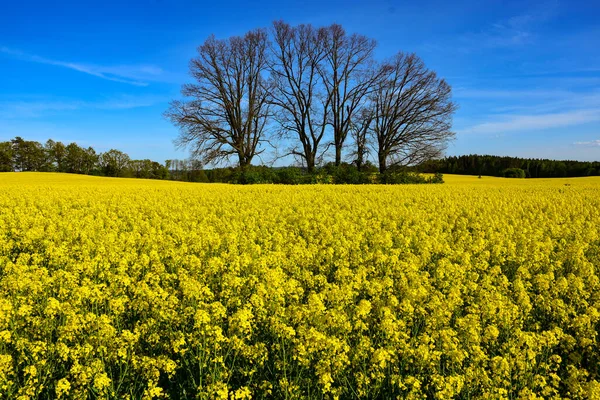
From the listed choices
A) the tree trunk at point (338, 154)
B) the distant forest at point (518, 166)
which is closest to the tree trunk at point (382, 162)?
the tree trunk at point (338, 154)

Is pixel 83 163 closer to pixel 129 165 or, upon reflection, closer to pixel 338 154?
pixel 129 165

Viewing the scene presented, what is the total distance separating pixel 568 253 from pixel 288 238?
19.0 feet

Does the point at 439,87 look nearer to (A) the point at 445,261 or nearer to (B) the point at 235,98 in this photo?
(B) the point at 235,98

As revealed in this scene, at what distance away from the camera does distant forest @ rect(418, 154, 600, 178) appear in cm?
6539

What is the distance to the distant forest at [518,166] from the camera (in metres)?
65.4

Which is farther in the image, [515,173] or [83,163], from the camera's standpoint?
[83,163]

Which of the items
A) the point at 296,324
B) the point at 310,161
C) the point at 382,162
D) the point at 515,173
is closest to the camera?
the point at 296,324

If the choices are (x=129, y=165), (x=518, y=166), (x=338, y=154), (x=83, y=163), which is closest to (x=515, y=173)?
(x=518, y=166)

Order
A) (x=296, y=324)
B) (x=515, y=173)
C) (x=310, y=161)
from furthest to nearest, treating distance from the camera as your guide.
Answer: (x=515, y=173), (x=310, y=161), (x=296, y=324)

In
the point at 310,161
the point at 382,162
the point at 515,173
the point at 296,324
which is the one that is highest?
the point at 310,161

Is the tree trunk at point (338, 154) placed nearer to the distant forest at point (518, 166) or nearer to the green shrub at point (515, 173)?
the distant forest at point (518, 166)

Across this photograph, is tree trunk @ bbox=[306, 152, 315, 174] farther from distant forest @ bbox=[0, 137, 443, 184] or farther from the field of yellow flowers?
the field of yellow flowers

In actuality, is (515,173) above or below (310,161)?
below

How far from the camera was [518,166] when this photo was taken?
75.6 metres
